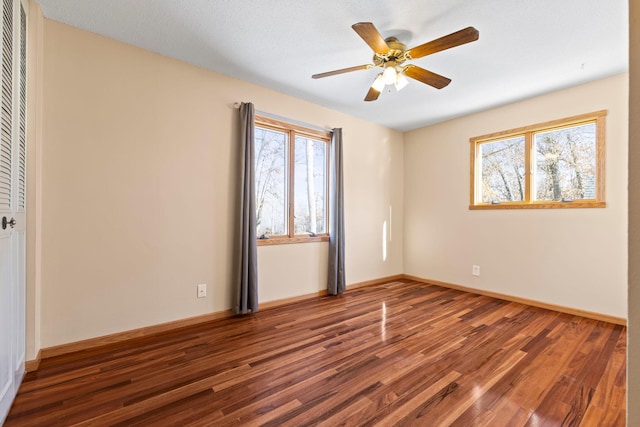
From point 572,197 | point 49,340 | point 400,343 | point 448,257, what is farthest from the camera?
point 448,257

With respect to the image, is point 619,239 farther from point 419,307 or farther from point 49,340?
point 49,340

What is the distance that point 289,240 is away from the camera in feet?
11.4

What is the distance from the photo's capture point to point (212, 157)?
2871 mm

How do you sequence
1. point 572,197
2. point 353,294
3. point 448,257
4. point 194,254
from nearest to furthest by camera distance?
point 194,254
point 572,197
point 353,294
point 448,257

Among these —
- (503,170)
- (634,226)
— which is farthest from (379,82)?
(503,170)

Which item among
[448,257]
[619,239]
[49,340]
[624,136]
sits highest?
[624,136]

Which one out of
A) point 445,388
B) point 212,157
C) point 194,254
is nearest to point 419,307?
point 445,388

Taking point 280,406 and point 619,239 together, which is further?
point 619,239

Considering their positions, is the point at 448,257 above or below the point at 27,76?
below

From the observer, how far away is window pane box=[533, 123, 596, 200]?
3.10 metres

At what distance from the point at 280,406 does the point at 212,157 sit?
222 cm

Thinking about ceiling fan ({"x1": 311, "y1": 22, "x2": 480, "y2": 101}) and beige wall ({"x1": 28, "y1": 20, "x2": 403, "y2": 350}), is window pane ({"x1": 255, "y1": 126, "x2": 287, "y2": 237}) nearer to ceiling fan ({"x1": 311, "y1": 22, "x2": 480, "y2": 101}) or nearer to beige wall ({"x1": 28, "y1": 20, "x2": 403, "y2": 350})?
beige wall ({"x1": 28, "y1": 20, "x2": 403, "y2": 350})

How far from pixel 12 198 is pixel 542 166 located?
4.76m

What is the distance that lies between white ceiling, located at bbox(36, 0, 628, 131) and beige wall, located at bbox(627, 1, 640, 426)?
1.75 meters
